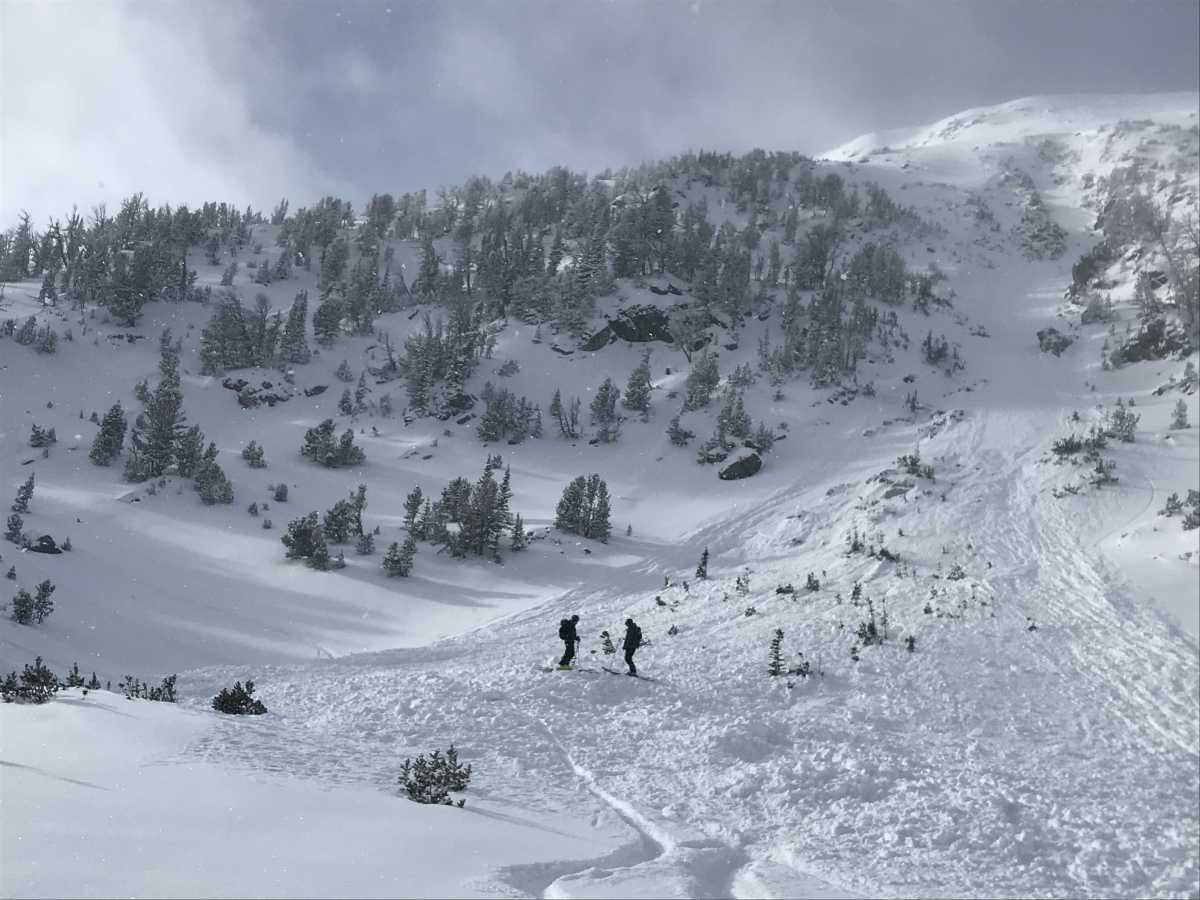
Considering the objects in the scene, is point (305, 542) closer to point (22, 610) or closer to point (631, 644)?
point (22, 610)

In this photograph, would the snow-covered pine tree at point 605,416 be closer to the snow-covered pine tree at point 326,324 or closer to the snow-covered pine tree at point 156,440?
the snow-covered pine tree at point 326,324

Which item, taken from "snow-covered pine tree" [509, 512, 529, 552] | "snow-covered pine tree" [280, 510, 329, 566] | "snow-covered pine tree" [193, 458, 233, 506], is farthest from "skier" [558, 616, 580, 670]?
"snow-covered pine tree" [193, 458, 233, 506]

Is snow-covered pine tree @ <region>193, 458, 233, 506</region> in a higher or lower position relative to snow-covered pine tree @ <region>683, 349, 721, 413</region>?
lower

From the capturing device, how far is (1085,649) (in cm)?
1230

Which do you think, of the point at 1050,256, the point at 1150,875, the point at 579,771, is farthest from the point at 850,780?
the point at 1050,256

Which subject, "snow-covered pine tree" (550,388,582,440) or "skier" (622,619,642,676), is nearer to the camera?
"skier" (622,619,642,676)

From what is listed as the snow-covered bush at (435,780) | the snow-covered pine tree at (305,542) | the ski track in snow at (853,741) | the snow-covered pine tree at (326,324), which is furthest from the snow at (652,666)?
the snow-covered pine tree at (326,324)

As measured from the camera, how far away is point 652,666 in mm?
13781

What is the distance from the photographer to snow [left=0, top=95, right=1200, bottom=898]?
5.18m

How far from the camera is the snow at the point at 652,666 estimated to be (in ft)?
17.0

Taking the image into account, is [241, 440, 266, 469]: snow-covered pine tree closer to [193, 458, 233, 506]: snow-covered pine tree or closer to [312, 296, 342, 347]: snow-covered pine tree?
[193, 458, 233, 506]: snow-covered pine tree

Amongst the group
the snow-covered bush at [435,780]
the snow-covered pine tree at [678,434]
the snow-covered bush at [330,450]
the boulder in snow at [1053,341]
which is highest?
the boulder in snow at [1053,341]

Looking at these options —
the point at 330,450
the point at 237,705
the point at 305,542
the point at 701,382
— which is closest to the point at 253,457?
the point at 330,450

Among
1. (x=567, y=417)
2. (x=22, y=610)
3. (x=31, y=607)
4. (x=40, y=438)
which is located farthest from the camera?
(x=567, y=417)
